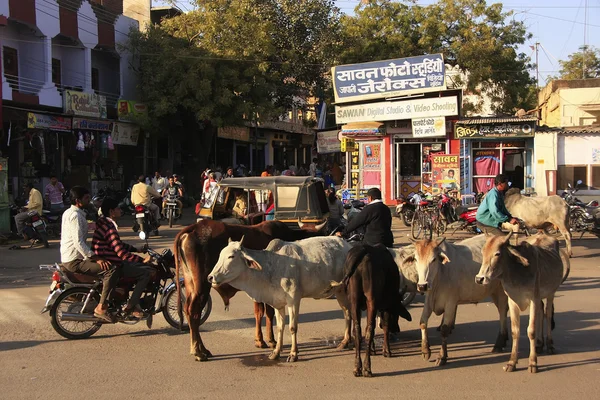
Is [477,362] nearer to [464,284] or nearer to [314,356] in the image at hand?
[464,284]

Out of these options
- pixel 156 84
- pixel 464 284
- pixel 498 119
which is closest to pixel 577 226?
pixel 498 119

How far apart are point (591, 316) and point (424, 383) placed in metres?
3.94

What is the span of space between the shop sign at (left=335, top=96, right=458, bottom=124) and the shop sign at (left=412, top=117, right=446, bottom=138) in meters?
0.16

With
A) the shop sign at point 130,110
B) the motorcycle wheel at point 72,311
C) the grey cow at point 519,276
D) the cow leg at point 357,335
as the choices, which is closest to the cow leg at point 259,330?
the cow leg at point 357,335

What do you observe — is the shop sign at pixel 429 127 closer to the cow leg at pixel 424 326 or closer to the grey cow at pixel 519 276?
the grey cow at pixel 519 276

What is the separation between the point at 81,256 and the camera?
24.3 ft

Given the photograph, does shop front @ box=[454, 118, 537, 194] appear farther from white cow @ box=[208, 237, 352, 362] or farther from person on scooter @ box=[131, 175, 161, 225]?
white cow @ box=[208, 237, 352, 362]

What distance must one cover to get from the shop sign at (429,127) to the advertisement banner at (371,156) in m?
1.77

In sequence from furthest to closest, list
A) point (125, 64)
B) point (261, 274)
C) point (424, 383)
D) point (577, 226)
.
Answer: point (125, 64)
point (577, 226)
point (261, 274)
point (424, 383)

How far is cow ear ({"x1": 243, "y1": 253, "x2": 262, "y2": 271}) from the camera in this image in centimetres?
622

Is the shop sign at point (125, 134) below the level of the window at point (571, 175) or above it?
above

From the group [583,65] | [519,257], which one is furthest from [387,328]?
[583,65]

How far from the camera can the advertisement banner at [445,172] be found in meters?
20.5

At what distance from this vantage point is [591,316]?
8352mm
